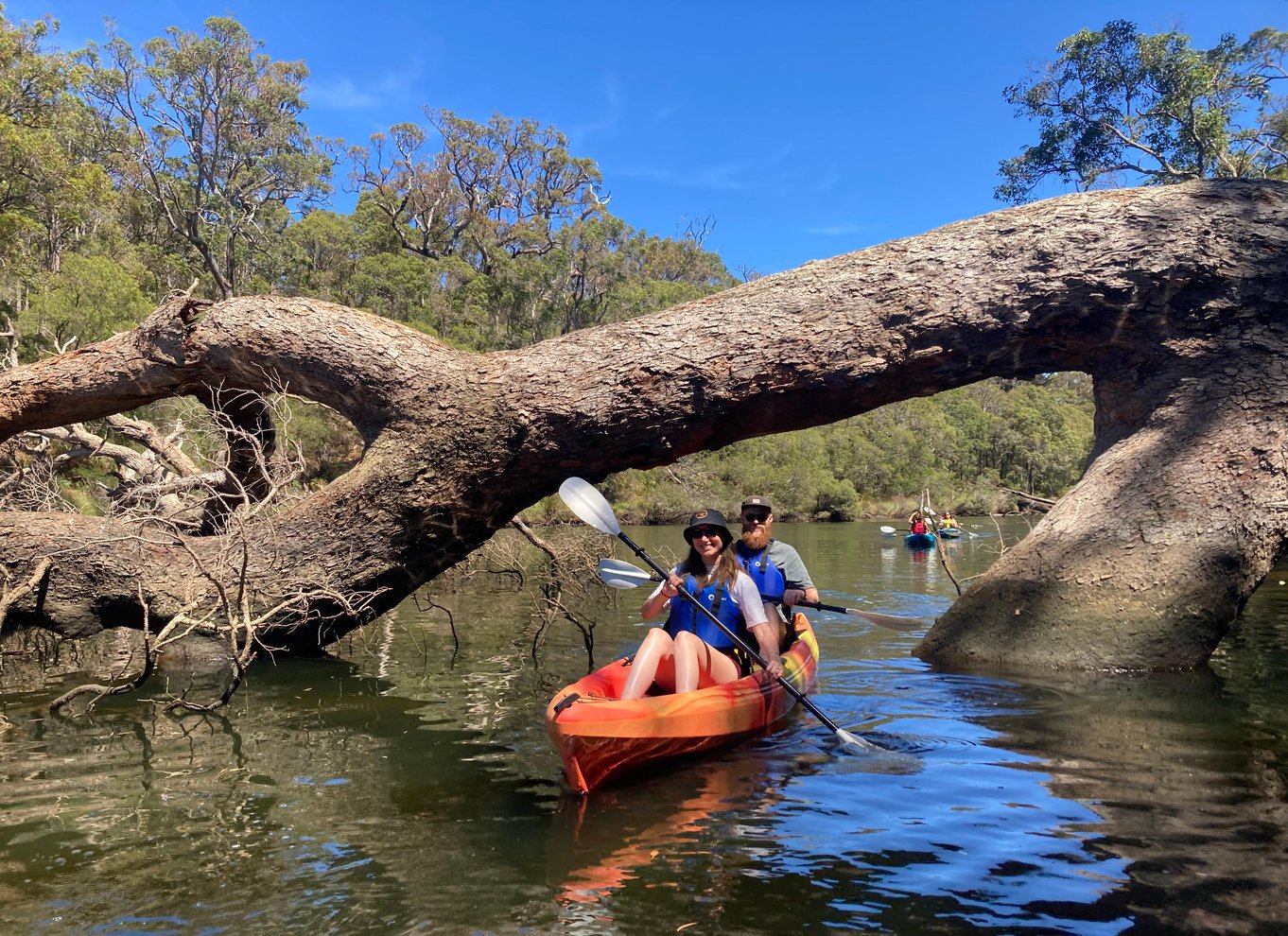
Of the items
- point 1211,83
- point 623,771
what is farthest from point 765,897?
point 1211,83

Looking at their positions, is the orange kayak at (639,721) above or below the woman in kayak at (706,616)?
below

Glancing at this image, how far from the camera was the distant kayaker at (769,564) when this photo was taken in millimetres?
6828

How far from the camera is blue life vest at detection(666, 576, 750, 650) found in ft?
19.1

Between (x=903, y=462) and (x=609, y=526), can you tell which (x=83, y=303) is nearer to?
(x=609, y=526)

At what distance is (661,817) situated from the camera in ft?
13.3

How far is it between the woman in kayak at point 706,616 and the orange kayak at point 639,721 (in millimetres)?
170

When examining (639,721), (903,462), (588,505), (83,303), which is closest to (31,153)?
(83,303)

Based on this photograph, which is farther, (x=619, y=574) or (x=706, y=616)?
(x=619, y=574)

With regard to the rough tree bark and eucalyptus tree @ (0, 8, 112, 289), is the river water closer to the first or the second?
the rough tree bark

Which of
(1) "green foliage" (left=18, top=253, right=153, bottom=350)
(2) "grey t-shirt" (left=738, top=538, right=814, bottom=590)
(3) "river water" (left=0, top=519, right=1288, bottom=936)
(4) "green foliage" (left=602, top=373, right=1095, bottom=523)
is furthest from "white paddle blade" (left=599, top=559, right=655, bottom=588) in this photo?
(4) "green foliage" (left=602, top=373, right=1095, bottom=523)

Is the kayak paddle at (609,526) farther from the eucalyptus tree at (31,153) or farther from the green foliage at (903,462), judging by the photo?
the green foliage at (903,462)

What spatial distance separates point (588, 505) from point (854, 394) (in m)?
2.17

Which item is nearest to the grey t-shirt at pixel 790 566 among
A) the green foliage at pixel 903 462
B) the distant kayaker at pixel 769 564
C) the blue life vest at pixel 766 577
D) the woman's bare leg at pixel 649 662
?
the distant kayaker at pixel 769 564

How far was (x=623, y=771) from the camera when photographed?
14.8 feet
